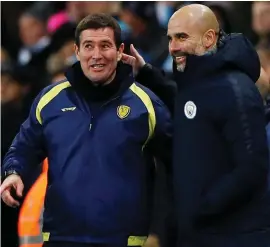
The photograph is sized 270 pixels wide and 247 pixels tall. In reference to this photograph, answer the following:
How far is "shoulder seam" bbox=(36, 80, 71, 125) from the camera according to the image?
20.2ft

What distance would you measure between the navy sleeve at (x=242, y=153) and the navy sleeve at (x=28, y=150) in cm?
117

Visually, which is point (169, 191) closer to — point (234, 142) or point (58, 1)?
point (234, 142)

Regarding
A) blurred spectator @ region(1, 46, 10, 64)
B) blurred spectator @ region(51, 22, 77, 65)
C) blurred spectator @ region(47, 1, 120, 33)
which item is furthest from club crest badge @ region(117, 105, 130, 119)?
blurred spectator @ region(1, 46, 10, 64)

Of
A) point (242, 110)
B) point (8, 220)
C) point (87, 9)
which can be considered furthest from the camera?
point (87, 9)

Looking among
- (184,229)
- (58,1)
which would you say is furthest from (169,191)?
(58,1)

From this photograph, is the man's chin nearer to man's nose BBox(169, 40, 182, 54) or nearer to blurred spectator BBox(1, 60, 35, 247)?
man's nose BBox(169, 40, 182, 54)

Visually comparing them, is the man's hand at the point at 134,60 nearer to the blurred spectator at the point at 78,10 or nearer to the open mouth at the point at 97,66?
the open mouth at the point at 97,66

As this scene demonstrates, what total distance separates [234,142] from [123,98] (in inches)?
37.1

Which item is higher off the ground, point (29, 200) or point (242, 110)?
point (242, 110)

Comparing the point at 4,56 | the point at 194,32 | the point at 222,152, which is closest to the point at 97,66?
the point at 194,32

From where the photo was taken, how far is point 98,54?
6078 millimetres

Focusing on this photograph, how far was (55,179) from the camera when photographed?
604 cm

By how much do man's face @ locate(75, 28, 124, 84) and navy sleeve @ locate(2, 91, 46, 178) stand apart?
36 centimetres

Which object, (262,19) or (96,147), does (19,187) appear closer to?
(96,147)
